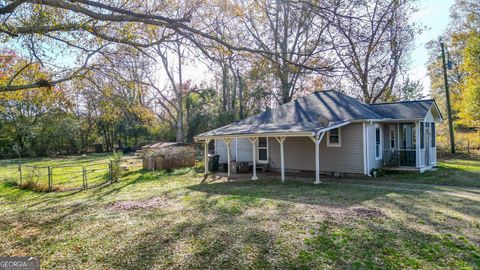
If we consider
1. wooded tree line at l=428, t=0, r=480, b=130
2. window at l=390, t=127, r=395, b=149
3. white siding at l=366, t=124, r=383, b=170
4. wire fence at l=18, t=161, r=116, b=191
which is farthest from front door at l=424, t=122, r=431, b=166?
wire fence at l=18, t=161, r=116, b=191

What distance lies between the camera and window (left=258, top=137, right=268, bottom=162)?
15.7 metres

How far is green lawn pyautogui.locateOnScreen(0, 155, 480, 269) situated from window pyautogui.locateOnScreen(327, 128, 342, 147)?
3644 millimetres

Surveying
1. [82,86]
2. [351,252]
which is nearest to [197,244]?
[351,252]

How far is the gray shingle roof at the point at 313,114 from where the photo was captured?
12.5 metres

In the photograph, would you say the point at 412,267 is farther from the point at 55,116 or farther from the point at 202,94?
the point at 55,116

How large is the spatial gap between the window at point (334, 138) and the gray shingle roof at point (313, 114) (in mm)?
715

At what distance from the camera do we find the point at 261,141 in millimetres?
15844

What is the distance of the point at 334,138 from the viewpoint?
43.9 ft

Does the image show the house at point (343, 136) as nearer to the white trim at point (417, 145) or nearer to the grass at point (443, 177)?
the white trim at point (417, 145)

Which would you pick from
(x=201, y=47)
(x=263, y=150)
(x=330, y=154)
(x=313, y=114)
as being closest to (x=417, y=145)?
(x=330, y=154)

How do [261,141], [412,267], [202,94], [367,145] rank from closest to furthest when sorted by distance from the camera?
[412,267] < [367,145] < [261,141] < [202,94]

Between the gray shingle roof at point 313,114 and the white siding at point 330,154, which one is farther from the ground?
the gray shingle roof at point 313,114

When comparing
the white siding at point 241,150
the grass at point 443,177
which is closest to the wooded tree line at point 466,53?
the grass at point 443,177

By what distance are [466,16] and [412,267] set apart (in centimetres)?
2818
